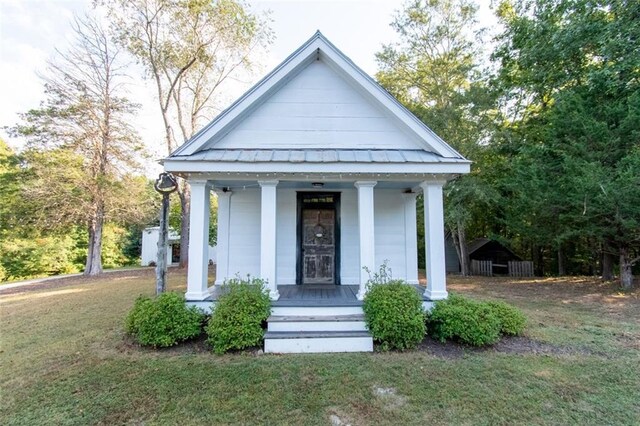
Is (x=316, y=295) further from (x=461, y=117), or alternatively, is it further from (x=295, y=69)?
(x=461, y=117)

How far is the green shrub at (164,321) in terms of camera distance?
15.9 feet

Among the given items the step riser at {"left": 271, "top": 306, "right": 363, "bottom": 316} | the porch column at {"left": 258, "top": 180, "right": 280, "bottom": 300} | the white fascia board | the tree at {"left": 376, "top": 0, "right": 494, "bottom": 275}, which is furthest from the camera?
the tree at {"left": 376, "top": 0, "right": 494, "bottom": 275}

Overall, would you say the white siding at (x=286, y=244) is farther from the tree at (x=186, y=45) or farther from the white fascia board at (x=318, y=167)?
the tree at (x=186, y=45)

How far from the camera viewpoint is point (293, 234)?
24.2ft

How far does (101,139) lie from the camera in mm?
14445

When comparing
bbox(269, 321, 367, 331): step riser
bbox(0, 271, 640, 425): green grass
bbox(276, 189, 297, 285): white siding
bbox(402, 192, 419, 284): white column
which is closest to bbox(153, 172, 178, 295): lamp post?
bbox(0, 271, 640, 425): green grass

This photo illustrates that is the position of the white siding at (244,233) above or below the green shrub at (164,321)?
above

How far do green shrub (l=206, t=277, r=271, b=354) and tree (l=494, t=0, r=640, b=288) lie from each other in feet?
32.9

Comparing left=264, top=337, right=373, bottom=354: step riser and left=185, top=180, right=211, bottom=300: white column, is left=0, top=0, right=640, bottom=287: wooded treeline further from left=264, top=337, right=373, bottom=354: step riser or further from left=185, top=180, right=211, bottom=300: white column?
left=185, top=180, right=211, bottom=300: white column

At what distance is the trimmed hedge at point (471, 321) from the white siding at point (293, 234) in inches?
83.8

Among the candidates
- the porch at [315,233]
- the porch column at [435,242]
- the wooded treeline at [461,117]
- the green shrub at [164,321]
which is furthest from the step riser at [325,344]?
the wooded treeline at [461,117]

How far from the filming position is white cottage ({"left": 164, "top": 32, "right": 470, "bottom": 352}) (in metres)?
5.63

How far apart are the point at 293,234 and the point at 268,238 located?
162cm

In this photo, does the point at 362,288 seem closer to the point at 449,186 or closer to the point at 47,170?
the point at 449,186
